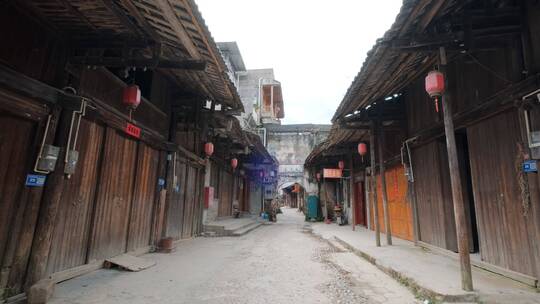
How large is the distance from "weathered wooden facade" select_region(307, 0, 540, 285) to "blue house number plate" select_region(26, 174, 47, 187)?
532cm

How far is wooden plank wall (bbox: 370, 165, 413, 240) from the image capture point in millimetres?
9062

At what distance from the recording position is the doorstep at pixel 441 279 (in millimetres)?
3684

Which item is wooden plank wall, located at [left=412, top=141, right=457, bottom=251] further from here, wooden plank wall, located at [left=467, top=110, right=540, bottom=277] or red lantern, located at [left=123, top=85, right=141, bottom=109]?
red lantern, located at [left=123, top=85, right=141, bottom=109]

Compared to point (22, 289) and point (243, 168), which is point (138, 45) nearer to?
point (22, 289)

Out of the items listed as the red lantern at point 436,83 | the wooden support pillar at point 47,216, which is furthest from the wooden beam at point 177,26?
the red lantern at point 436,83

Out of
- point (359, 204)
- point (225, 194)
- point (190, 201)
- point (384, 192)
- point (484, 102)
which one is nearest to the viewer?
point (484, 102)

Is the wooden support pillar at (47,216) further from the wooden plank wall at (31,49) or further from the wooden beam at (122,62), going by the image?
the wooden beam at (122,62)

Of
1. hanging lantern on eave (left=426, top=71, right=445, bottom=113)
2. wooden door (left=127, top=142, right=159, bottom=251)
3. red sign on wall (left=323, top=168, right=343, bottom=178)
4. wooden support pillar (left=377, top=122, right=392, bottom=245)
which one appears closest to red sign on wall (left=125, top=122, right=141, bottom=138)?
wooden door (left=127, top=142, right=159, bottom=251)

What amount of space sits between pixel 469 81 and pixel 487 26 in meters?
1.35

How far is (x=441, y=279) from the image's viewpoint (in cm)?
444

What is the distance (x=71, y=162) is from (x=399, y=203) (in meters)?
9.19

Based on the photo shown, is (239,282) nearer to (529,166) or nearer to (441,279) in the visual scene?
(441,279)

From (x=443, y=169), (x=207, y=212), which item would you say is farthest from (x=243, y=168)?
(x=443, y=169)

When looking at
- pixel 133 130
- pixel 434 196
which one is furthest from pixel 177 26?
pixel 434 196
